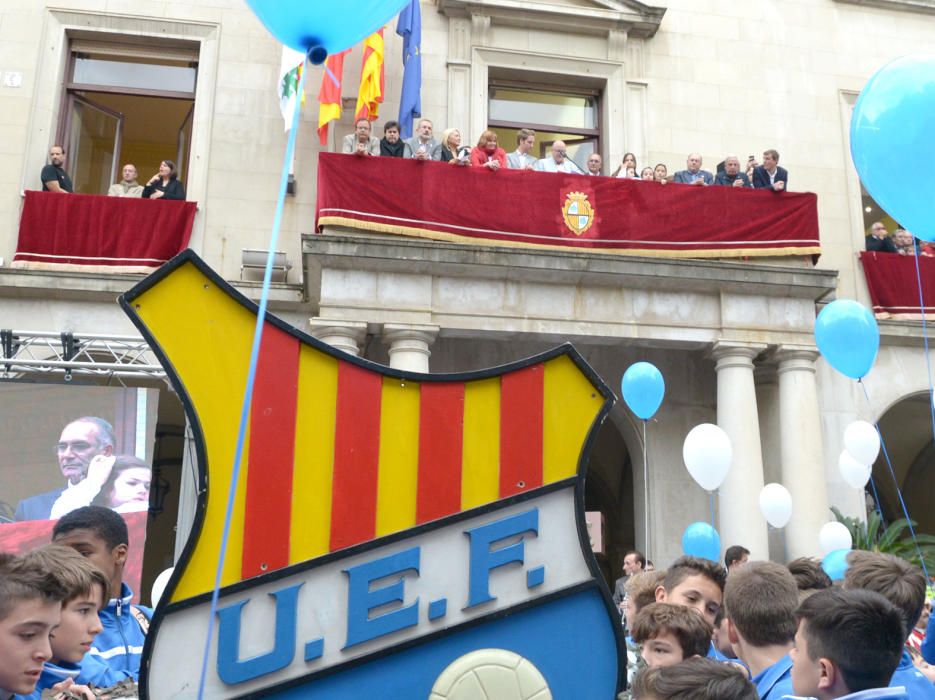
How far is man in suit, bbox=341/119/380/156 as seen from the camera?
38.6 feet

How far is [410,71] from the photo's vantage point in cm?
1352

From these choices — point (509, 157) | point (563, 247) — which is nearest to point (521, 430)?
point (563, 247)

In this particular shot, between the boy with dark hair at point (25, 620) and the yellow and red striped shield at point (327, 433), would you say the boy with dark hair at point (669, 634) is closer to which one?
the yellow and red striped shield at point (327, 433)

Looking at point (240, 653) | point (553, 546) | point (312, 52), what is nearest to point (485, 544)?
point (553, 546)

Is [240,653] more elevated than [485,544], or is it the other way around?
[485,544]

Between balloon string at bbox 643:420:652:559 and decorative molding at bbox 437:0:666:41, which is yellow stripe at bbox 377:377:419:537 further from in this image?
decorative molding at bbox 437:0:666:41

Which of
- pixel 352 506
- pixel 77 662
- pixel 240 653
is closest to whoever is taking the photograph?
pixel 240 653

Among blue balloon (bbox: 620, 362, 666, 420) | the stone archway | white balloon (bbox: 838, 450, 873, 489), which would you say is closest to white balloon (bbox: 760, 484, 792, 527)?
white balloon (bbox: 838, 450, 873, 489)

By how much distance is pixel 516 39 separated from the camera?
14.7 m

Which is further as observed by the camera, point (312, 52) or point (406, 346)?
point (406, 346)

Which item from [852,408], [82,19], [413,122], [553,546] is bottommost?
[553,546]

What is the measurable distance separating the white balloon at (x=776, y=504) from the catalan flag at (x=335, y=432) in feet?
26.5

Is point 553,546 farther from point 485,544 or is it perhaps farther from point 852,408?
point 852,408

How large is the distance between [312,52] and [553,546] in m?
2.04
